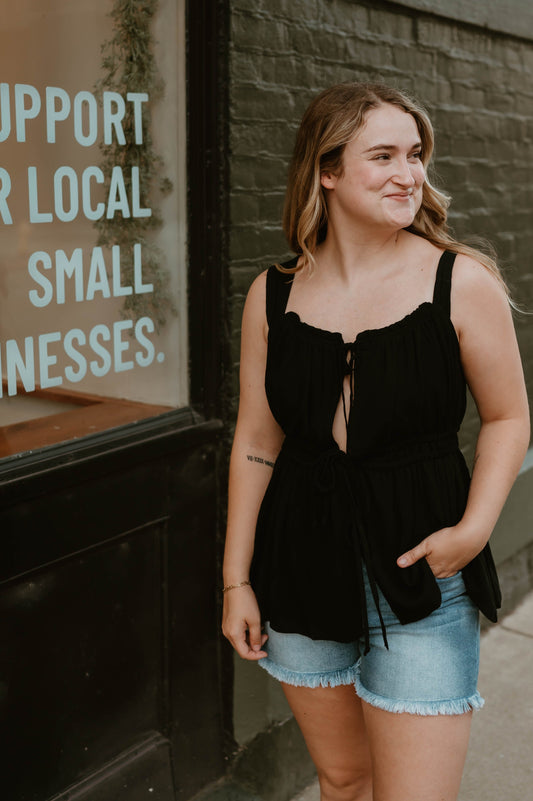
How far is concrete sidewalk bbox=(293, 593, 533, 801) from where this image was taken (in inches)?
139

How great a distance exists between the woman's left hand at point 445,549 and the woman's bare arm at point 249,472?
41 centimetres

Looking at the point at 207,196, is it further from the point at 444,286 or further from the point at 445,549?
the point at 445,549

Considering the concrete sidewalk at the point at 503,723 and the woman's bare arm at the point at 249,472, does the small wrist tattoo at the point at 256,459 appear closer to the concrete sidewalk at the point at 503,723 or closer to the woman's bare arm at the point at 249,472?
the woman's bare arm at the point at 249,472

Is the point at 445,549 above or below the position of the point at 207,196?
below

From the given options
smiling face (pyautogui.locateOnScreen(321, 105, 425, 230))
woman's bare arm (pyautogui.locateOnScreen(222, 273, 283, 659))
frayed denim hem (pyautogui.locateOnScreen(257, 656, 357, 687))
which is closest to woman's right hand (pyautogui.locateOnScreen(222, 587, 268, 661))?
woman's bare arm (pyautogui.locateOnScreen(222, 273, 283, 659))

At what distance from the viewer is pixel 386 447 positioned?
213cm

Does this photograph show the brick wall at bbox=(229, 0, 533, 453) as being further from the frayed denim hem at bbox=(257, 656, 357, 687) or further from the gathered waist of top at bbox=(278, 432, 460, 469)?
the frayed denim hem at bbox=(257, 656, 357, 687)

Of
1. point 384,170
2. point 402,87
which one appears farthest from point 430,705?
point 402,87

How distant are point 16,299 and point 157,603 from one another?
1043mm

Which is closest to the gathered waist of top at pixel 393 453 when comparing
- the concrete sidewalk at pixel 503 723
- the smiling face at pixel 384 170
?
the smiling face at pixel 384 170

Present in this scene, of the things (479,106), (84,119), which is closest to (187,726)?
(84,119)

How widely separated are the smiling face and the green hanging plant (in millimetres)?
948

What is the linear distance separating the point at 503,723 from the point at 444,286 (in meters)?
2.47

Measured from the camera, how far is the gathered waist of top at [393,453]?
2133mm
